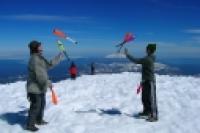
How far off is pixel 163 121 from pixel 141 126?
3.28 feet

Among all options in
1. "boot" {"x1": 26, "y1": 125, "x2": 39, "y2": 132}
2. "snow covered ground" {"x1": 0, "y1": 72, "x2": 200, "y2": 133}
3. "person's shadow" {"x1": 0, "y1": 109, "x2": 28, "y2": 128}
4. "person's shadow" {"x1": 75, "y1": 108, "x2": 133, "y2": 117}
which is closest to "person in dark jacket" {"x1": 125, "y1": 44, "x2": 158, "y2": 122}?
"snow covered ground" {"x1": 0, "y1": 72, "x2": 200, "y2": 133}

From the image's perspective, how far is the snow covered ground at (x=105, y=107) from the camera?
11422 millimetres

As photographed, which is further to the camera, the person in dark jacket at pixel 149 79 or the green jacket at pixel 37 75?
the person in dark jacket at pixel 149 79

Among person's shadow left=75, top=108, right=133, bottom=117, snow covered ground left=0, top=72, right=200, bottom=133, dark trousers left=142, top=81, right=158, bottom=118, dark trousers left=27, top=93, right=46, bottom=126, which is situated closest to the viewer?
dark trousers left=27, top=93, right=46, bottom=126

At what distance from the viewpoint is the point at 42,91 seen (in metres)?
11.1

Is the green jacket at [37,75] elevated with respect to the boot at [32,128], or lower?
elevated

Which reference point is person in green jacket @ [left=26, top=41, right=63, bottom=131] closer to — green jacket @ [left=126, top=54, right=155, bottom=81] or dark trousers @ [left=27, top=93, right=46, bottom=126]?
dark trousers @ [left=27, top=93, right=46, bottom=126]

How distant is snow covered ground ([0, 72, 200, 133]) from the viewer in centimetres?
1142

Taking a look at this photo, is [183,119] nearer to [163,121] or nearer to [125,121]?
[163,121]

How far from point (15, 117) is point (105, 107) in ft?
11.5

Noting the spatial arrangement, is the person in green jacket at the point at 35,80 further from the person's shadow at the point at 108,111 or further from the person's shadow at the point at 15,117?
the person's shadow at the point at 108,111

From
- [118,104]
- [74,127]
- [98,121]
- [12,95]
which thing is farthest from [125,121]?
[12,95]

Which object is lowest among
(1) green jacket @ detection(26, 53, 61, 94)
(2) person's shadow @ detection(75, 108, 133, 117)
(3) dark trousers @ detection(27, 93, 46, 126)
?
(2) person's shadow @ detection(75, 108, 133, 117)

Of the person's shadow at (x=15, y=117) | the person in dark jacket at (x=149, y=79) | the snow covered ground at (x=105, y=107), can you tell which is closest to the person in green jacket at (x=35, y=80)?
the snow covered ground at (x=105, y=107)
